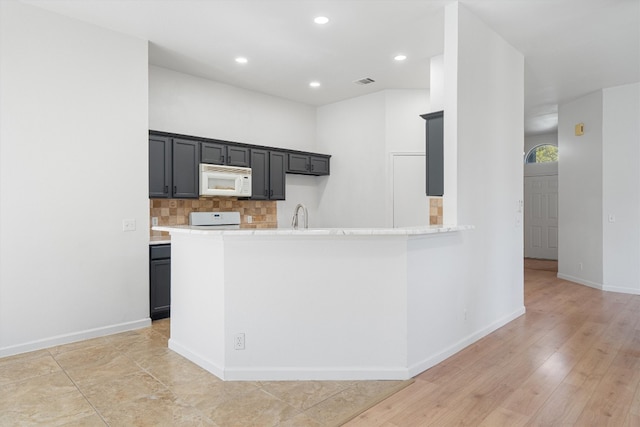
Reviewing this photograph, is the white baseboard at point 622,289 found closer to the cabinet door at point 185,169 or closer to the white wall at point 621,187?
the white wall at point 621,187

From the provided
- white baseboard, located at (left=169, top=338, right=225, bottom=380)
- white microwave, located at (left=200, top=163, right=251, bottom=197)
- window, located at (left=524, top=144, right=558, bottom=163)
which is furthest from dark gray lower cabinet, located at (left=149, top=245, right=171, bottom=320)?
window, located at (left=524, top=144, right=558, bottom=163)

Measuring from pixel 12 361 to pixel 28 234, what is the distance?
3.38ft

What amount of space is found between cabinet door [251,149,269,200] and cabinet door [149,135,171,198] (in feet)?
4.20

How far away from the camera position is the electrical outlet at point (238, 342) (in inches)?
107

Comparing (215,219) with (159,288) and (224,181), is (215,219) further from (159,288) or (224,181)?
(159,288)

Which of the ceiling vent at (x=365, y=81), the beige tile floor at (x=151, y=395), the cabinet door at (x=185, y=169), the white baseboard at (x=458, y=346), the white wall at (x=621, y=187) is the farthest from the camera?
the white wall at (x=621, y=187)

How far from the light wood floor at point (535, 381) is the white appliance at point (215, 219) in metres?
3.33

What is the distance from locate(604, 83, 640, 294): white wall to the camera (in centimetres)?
555

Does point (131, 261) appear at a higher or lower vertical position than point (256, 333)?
higher

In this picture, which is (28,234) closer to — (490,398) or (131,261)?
(131,261)

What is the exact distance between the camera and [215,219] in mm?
5422

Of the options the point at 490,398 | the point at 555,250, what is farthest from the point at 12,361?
the point at 555,250

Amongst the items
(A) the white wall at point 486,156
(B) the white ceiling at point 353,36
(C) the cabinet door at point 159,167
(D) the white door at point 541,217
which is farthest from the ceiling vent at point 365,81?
(D) the white door at point 541,217

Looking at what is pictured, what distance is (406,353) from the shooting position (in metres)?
2.75
